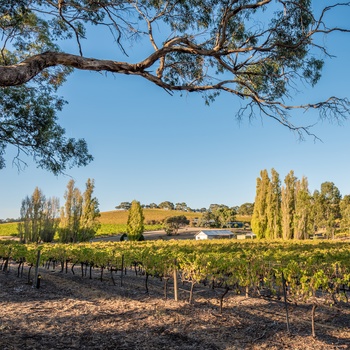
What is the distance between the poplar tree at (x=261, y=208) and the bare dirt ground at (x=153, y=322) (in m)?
37.1

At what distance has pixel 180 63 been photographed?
920cm

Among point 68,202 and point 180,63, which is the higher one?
point 180,63

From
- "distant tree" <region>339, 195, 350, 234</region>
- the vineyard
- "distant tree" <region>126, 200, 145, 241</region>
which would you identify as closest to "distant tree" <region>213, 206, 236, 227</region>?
"distant tree" <region>339, 195, 350, 234</region>

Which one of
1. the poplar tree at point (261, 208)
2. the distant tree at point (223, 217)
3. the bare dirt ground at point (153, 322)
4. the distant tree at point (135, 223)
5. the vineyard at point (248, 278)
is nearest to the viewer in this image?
the bare dirt ground at point (153, 322)

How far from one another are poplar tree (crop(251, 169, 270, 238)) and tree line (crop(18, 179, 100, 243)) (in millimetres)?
22448

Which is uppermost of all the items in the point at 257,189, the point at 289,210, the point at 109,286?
the point at 257,189

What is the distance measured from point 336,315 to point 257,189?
41019 millimetres

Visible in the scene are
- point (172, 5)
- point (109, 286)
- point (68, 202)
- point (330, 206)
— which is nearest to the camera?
point (172, 5)

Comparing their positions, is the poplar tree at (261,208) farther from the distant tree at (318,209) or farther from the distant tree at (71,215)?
the distant tree at (71,215)

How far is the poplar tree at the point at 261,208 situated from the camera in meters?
45.7

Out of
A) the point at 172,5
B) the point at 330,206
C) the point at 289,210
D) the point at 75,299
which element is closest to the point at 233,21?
the point at 172,5

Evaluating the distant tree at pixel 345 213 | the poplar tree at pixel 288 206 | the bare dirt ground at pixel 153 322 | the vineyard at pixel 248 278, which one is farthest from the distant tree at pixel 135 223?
the distant tree at pixel 345 213

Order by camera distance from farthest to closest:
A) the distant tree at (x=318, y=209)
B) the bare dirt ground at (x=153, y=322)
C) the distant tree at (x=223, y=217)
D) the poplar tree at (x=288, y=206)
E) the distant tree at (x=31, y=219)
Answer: the distant tree at (x=223, y=217)
the distant tree at (x=318, y=209)
the poplar tree at (x=288, y=206)
the distant tree at (x=31, y=219)
the bare dirt ground at (x=153, y=322)

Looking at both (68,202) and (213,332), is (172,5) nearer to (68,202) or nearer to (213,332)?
(213,332)
